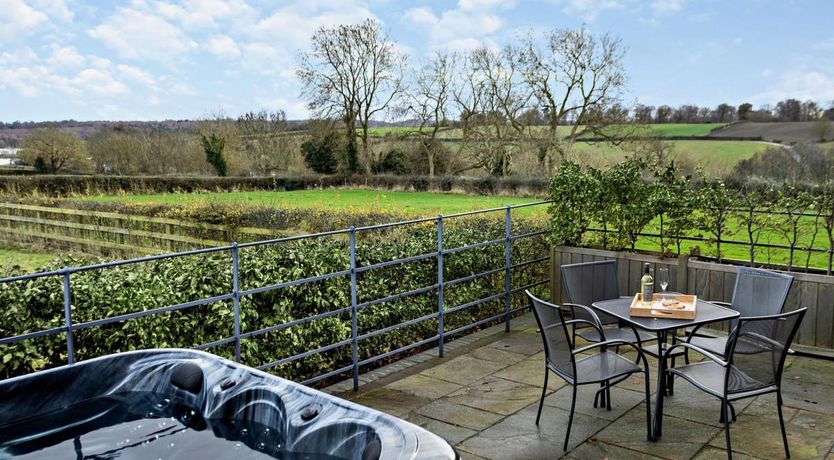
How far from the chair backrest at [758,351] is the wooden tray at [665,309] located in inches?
19.6

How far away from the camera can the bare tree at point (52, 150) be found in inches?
901

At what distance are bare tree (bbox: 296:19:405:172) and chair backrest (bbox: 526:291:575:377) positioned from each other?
84.3 feet

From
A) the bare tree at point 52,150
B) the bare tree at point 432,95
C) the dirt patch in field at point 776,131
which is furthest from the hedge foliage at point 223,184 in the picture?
the dirt patch in field at point 776,131

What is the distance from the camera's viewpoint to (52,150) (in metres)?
22.9

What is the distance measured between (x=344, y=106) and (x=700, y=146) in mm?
15227

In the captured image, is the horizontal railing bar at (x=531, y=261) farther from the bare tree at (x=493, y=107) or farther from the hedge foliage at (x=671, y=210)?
the bare tree at (x=493, y=107)

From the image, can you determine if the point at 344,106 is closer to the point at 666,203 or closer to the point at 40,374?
the point at 666,203

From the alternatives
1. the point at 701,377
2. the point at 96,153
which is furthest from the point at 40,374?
the point at 96,153

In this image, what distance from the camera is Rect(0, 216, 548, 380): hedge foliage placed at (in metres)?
3.86

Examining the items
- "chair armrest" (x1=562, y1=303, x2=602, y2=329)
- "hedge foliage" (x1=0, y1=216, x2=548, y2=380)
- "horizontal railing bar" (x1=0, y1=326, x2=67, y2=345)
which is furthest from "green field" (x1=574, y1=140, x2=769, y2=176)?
"horizontal railing bar" (x1=0, y1=326, x2=67, y2=345)

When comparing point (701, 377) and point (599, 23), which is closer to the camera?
point (701, 377)

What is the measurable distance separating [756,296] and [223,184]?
2072 cm

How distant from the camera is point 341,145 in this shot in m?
27.9

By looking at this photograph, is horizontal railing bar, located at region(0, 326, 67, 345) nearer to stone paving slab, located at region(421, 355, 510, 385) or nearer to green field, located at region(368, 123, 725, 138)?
stone paving slab, located at region(421, 355, 510, 385)
